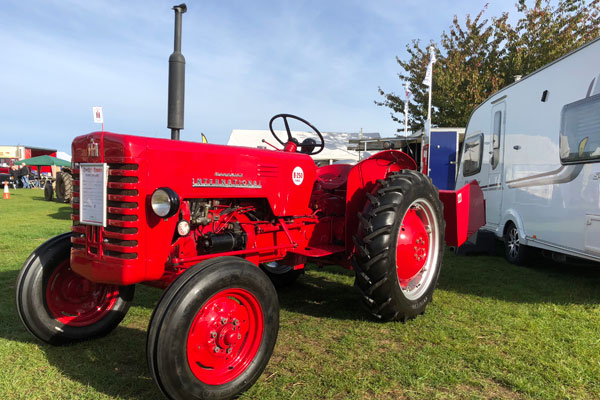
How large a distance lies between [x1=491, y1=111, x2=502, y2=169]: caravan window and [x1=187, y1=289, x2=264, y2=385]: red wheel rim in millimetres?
5444

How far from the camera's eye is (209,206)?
275 cm

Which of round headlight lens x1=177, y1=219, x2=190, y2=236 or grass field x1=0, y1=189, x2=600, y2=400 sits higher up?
round headlight lens x1=177, y1=219, x2=190, y2=236

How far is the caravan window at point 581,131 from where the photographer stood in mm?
4023

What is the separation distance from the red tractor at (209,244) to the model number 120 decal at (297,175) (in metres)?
0.01

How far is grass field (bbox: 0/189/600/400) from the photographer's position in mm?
2355

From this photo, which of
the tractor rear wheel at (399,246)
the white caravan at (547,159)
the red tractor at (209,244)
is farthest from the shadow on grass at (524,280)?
the red tractor at (209,244)

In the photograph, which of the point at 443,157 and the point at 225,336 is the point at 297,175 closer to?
the point at 225,336

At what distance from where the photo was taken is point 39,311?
8.97ft

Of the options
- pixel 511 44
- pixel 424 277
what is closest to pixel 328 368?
pixel 424 277

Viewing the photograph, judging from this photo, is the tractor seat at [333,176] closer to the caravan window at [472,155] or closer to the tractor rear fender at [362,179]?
the tractor rear fender at [362,179]

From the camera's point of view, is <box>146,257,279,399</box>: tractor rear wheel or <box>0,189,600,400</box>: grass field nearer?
<box>146,257,279,399</box>: tractor rear wheel

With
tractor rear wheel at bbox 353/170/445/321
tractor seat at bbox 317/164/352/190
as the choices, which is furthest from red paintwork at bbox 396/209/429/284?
tractor seat at bbox 317/164/352/190

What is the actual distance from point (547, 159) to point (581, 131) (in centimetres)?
72

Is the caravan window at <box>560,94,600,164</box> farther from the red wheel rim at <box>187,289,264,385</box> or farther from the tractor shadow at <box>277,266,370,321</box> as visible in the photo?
the red wheel rim at <box>187,289,264,385</box>
